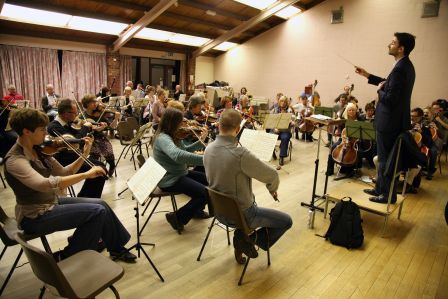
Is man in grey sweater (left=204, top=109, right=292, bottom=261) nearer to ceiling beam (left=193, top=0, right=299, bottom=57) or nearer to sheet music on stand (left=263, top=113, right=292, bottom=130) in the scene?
sheet music on stand (left=263, top=113, right=292, bottom=130)

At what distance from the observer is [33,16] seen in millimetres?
7941

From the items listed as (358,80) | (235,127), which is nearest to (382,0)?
(358,80)

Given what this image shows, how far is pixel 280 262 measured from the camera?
275 cm

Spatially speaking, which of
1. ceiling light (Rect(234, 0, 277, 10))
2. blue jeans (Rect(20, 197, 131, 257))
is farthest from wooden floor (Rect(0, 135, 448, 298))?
ceiling light (Rect(234, 0, 277, 10))

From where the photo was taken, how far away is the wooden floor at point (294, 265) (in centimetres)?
236

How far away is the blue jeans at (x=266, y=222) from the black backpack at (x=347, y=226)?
868mm

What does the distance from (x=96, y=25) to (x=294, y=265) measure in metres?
8.99

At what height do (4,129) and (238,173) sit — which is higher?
(238,173)

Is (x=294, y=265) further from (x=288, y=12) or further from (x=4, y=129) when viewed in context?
(x=288, y=12)

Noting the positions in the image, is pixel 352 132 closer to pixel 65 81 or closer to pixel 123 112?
pixel 123 112

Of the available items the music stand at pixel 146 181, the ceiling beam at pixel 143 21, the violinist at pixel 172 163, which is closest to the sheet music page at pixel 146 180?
the music stand at pixel 146 181

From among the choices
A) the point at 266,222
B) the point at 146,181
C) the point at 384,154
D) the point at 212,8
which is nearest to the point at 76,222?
the point at 146,181

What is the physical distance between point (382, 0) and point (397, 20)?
0.81 metres

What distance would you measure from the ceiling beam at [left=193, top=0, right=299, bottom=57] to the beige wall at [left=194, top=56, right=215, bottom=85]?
35.3 inches
